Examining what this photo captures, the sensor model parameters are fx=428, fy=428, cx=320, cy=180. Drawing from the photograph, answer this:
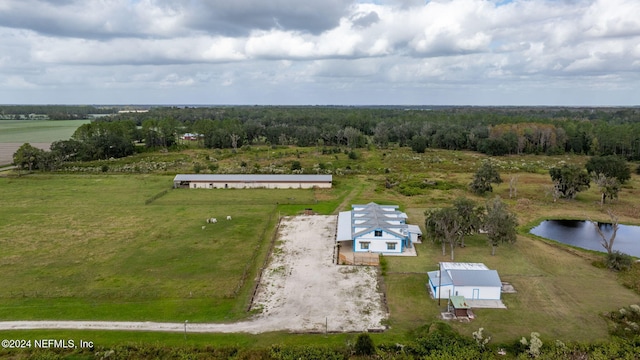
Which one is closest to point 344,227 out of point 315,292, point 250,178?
point 315,292

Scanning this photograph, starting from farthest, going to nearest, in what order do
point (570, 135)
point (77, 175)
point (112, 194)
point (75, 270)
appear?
point (570, 135)
point (77, 175)
point (112, 194)
point (75, 270)

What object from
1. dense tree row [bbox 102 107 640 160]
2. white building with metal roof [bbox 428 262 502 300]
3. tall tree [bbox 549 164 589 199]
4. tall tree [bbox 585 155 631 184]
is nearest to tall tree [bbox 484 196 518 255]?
white building with metal roof [bbox 428 262 502 300]

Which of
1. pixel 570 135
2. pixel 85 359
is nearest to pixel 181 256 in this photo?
pixel 85 359

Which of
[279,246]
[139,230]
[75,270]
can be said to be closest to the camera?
[75,270]

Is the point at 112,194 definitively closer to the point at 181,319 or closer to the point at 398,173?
the point at 181,319

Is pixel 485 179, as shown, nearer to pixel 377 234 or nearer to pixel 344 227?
pixel 344 227

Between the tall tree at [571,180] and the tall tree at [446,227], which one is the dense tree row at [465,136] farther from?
the tall tree at [446,227]

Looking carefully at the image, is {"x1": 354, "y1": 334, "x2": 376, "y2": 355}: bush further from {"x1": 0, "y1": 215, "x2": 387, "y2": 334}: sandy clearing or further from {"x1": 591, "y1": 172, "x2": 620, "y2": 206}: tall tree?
{"x1": 591, "y1": 172, "x2": 620, "y2": 206}: tall tree
